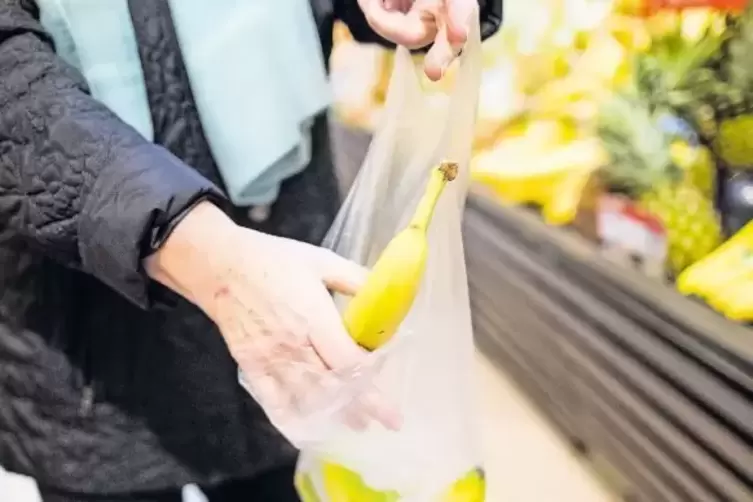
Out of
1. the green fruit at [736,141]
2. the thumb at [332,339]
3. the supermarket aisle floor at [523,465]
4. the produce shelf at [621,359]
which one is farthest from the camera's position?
the supermarket aisle floor at [523,465]

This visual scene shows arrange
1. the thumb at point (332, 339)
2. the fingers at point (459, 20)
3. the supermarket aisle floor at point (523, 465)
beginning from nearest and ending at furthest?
1. the thumb at point (332, 339)
2. the fingers at point (459, 20)
3. the supermarket aisle floor at point (523, 465)

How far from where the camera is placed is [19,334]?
73cm

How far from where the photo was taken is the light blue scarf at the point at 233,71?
0.68 m

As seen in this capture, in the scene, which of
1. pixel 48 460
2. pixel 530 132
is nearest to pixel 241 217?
pixel 48 460

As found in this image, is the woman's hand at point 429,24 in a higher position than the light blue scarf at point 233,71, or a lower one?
higher

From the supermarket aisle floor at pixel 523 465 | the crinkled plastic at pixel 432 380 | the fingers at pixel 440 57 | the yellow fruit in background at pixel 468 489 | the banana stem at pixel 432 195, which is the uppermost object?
the fingers at pixel 440 57

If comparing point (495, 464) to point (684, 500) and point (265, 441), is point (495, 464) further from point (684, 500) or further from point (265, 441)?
point (265, 441)

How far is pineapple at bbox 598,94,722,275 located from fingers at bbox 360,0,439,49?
825 mm

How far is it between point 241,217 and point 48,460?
265 mm

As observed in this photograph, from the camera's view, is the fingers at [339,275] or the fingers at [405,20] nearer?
the fingers at [339,275]

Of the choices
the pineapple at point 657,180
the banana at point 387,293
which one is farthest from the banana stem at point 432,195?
the pineapple at point 657,180

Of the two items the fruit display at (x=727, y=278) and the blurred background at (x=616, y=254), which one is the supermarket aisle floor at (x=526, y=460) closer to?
the blurred background at (x=616, y=254)

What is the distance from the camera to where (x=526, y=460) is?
5.82 ft

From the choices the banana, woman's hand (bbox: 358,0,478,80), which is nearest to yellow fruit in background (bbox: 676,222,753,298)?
woman's hand (bbox: 358,0,478,80)
